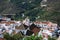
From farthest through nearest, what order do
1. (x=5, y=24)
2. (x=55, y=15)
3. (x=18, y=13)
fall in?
1. (x=18, y=13)
2. (x=55, y=15)
3. (x=5, y=24)

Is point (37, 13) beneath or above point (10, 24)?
beneath

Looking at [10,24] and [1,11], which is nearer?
[10,24]

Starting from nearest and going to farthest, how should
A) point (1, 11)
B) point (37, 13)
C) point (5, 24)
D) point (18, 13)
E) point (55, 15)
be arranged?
point (5, 24) < point (55, 15) < point (37, 13) < point (18, 13) < point (1, 11)

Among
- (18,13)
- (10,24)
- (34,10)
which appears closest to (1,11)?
(18,13)

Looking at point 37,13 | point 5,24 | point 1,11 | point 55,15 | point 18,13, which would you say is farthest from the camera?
point 1,11

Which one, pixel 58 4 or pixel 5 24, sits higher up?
pixel 5 24

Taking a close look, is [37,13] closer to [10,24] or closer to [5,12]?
[5,12]

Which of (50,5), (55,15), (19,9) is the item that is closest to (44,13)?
(55,15)

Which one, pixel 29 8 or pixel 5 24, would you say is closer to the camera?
pixel 5 24

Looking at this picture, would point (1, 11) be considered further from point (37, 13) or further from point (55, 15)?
point (55, 15)
